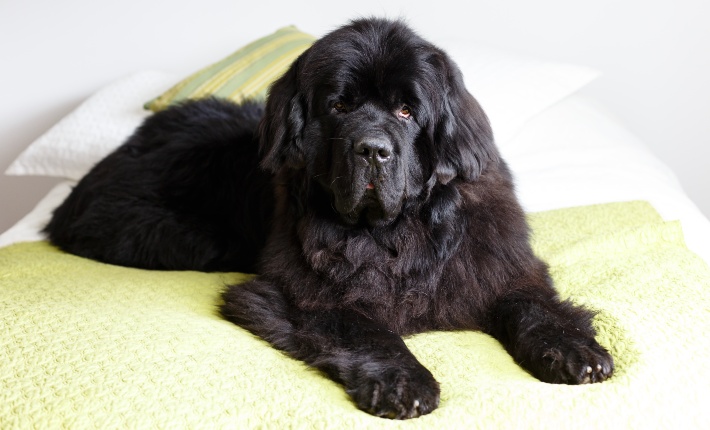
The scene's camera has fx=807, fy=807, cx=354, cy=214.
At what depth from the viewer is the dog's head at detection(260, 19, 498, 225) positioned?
2.08 m

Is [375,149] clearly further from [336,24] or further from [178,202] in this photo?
[336,24]

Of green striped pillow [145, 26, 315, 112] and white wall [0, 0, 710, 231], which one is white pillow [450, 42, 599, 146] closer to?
white wall [0, 0, 710, 231]

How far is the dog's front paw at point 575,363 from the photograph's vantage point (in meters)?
1.80

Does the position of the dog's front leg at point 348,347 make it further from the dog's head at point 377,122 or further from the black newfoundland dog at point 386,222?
the dog's head at point 377,122

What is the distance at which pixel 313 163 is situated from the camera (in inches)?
88.1

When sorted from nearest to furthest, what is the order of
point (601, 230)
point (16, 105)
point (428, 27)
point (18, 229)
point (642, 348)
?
1. point (642, 348)
2. point (601, 230)
3. point (18, 229)
4. point (428, 27)
5. point (16, 105)

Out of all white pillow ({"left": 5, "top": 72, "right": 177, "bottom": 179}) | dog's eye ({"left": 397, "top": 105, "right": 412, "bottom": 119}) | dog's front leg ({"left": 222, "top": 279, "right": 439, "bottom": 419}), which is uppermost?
dog's eye ({"left": 397, "top": 105, "right": 412, "bottom": 119})

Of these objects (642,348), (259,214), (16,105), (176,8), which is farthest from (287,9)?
(642,348)

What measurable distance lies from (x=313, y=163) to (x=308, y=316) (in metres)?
0.42

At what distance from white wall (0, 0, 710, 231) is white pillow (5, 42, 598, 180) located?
2.03 feet

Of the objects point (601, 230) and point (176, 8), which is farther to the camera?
point (176, 8)

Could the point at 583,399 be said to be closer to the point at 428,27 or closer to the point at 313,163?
the point at 313,163

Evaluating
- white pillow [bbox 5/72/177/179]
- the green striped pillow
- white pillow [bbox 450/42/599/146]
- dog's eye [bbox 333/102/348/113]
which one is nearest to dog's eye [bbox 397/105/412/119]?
dog's eye [bbox 333/102/348/113]

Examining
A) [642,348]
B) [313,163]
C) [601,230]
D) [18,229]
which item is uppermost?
[313,163]
